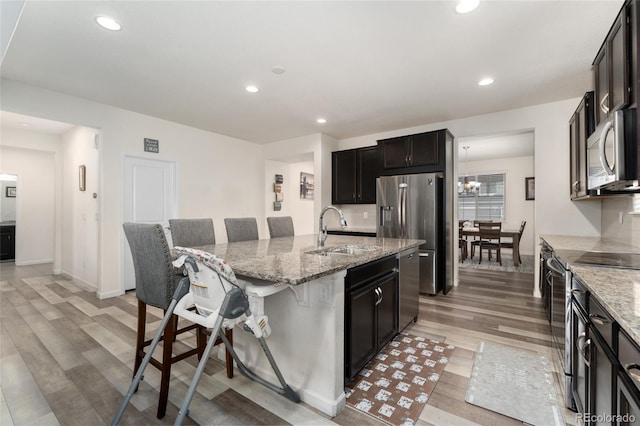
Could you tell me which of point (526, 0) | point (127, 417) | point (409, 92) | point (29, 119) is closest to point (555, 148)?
point (409, 92)

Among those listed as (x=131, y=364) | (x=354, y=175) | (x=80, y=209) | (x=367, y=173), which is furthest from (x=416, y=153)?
(x=80, y=209)

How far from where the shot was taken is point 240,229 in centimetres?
317

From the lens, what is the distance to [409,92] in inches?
131

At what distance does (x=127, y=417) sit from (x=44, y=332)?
6.49 feet

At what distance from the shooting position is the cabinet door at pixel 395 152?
4.39 meters

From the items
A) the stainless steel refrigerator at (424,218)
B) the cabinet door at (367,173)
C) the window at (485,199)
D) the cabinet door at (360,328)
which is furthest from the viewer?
the window at (485,199)

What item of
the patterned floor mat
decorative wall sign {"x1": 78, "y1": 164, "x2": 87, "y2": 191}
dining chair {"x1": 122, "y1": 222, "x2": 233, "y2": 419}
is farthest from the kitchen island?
decorative wall sign {"x1": 78, "y1": 164, "x2": 87, "y2": 191}

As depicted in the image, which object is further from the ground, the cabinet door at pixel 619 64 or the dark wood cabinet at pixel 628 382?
the cabinet door at pixel 619 64

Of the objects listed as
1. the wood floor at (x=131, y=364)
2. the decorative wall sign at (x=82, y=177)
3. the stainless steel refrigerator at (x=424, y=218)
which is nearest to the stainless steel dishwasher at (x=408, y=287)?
the wood floor at (x=131, y=364)

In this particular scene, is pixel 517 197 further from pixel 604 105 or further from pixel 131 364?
pixel 131 364

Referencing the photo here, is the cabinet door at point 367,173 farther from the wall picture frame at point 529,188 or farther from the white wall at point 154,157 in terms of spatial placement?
the wall picture frame at point 529,188

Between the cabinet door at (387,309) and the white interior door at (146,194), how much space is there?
317cm

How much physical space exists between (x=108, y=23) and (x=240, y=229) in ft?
6.71

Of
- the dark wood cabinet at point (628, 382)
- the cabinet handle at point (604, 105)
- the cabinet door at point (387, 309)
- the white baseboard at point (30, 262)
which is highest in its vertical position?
the cabinet handle at point (604, 105)
